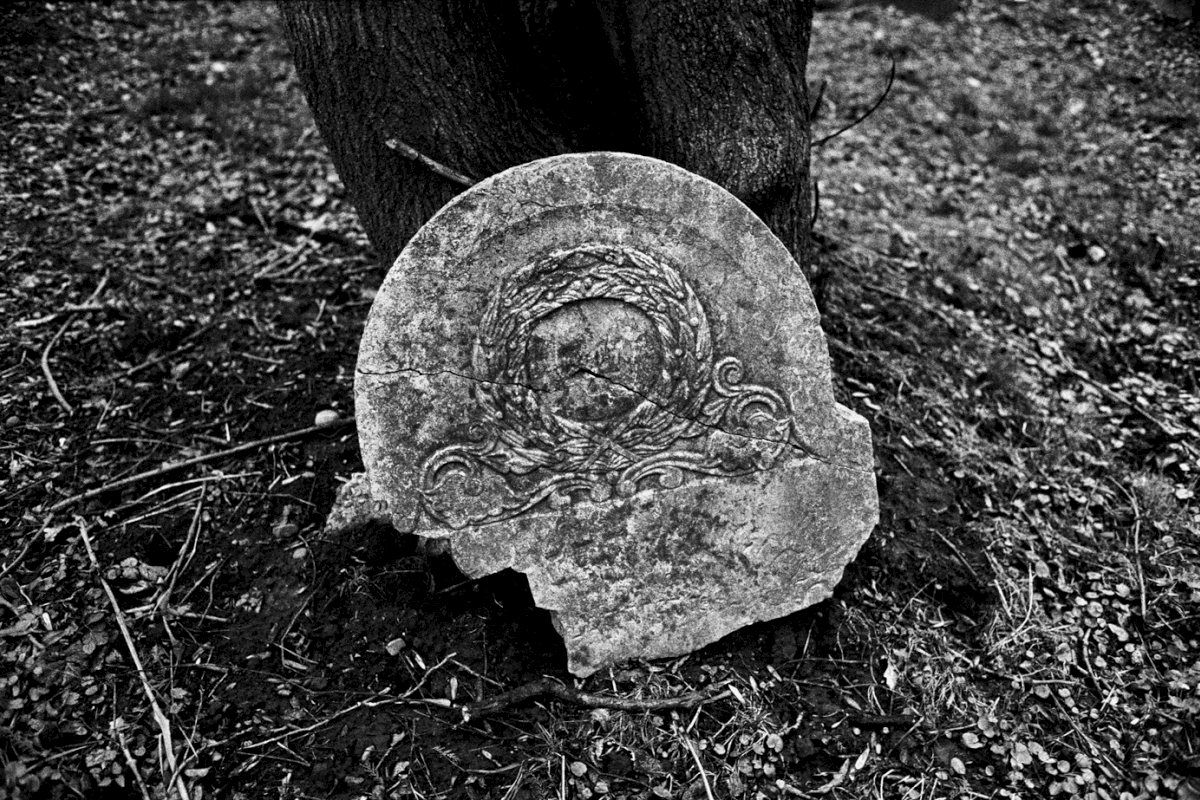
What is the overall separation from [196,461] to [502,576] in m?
1.23

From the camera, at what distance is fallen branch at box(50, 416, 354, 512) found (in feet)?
11.2

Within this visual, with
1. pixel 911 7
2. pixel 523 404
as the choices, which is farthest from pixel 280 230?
pixel 911 7

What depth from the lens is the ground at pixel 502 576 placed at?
289 cm

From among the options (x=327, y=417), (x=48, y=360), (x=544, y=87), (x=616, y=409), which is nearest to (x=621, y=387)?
(x=616, y=409)

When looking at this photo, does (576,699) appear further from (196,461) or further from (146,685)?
(196,461)

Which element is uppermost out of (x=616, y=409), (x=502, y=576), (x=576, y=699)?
(x=616, y=409)

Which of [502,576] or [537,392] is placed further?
[502,576]

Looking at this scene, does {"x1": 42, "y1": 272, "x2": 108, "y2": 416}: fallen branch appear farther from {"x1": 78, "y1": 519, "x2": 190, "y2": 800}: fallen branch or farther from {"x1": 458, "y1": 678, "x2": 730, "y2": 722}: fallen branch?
{"x1": 458, "y1": 678, "x2": 730, "y2": 722}: fallen branch

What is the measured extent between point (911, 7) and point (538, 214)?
5321 millimetres

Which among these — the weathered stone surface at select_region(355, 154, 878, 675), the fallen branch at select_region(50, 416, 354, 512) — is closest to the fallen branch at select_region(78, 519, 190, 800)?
the fallen branch at select_region(50, 416, 354, 512)

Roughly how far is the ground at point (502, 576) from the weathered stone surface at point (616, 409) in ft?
0.90

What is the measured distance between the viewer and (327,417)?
3742 mm

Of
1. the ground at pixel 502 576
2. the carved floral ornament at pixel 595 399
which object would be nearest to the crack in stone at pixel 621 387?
the carved floral ornament at pixel 595 399

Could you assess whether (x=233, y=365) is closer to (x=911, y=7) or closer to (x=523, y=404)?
(x=523, y=404)
